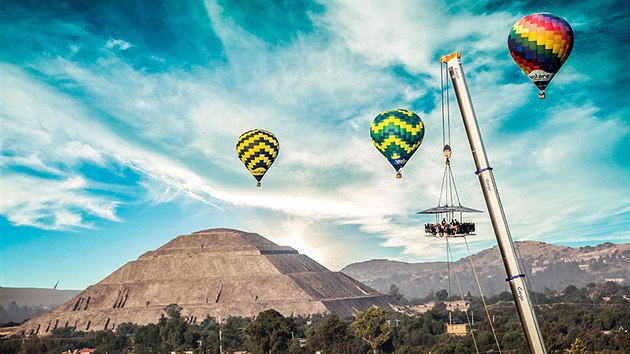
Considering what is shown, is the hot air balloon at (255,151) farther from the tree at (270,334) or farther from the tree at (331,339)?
the tree at (331,339)

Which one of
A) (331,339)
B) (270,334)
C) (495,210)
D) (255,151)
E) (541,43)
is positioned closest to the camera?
(495,210)

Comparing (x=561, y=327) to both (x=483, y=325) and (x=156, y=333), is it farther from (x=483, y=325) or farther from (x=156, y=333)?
(x=156, y=333)

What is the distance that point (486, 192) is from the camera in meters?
22.4

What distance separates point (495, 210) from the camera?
22.3 metres

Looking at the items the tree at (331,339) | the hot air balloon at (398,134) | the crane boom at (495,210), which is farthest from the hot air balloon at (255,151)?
the tree at (331,339)

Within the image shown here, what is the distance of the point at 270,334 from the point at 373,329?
71.5 feet

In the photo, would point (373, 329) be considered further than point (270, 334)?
Yes

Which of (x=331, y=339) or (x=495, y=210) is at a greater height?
(x=331, y=339)

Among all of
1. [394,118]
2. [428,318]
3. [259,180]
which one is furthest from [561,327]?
[394,118]

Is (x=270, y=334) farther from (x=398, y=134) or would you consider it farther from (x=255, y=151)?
(x=398, y=134)

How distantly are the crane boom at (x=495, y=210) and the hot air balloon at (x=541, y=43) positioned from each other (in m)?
21.4

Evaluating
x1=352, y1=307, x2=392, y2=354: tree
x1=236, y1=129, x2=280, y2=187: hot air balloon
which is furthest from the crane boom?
x1=352, y1=307, x2=392, y2=354: tree

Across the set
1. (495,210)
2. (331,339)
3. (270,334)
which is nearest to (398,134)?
(495,210)

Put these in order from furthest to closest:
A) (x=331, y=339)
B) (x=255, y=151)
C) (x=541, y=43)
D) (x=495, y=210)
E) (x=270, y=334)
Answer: (x=331, y=339) < (x=270, y=334) < (x=255, y=151) < (x=541, y=43) < (x=495, y=210)
